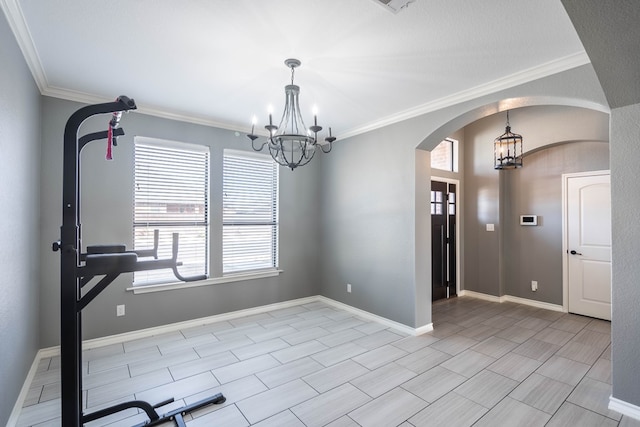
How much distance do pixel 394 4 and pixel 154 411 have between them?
312 centimetres

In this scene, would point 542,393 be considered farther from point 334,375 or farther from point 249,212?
point 249,212

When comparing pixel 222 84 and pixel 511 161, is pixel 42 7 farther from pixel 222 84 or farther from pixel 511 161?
pixel 511 161

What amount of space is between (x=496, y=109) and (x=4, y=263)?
14.1ft

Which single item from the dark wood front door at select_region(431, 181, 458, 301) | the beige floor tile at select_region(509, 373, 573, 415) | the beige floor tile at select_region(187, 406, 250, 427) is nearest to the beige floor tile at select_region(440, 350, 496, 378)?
the beige floor tile at select_region(509, 373, 573, 415)

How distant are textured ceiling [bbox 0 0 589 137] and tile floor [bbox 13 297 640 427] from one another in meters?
2.70

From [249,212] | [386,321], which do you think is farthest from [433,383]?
[249,212]

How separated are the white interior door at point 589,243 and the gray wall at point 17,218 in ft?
20.8

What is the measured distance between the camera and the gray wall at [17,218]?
1939mm

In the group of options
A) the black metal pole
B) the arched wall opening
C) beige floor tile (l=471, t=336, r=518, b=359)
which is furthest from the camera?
the arched wall opening

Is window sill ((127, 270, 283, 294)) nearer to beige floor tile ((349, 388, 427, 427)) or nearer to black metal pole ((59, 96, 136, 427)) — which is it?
black metal pole ((59, 96, 136, 427))

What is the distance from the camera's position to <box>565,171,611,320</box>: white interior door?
13.9 feet

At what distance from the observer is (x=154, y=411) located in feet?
6.97

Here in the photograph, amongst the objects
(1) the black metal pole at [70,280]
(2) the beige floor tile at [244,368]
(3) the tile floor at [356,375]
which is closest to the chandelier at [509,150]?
(3) the tile floor at [356,375]

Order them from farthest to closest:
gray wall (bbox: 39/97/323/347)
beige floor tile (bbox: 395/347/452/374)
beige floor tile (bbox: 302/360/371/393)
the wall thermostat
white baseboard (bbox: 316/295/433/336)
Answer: the wall thermostat → white baseboard (bbox: 316/295/433/336) → gray wall (bbox: 39/97/323/347) → beige floor tile (bbox: 395/347/452/374) → beige floor tile (bbox: 302/360/371/393)
